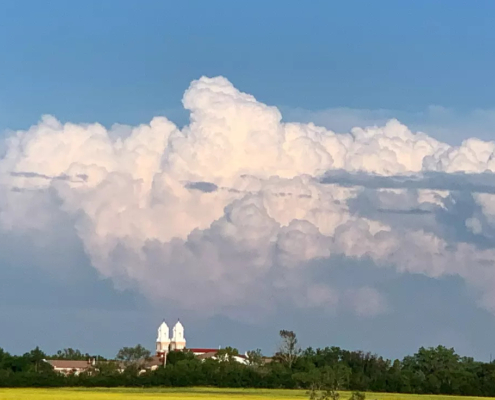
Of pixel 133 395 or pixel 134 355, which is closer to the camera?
pixel 133 395

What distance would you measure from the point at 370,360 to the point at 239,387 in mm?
29019

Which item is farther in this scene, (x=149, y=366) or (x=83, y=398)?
(x=149, y=366)

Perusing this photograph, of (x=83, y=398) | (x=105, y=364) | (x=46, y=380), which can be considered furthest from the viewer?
(x=105, y=364)

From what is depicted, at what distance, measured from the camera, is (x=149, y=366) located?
596 feet

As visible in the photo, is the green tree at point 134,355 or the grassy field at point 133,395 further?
the green tree at point 134,355

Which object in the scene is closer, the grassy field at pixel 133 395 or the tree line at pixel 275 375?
the grassy field at pixel 133 395

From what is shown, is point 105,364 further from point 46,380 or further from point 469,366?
point 469,366

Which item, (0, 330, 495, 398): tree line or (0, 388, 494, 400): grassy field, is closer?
(0, 388, 494, 400): grassy field

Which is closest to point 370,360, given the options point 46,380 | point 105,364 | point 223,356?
point 223,356

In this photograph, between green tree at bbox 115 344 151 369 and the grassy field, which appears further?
green tree at bbox 115 344 151 369

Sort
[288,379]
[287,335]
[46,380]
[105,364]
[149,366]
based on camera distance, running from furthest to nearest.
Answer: [149,366], [287,335], [105,364], [288,379], [46,380]

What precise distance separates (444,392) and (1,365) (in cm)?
5807

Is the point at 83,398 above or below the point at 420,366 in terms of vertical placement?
below

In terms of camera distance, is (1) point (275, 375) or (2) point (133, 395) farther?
(1) point (275, 375)
